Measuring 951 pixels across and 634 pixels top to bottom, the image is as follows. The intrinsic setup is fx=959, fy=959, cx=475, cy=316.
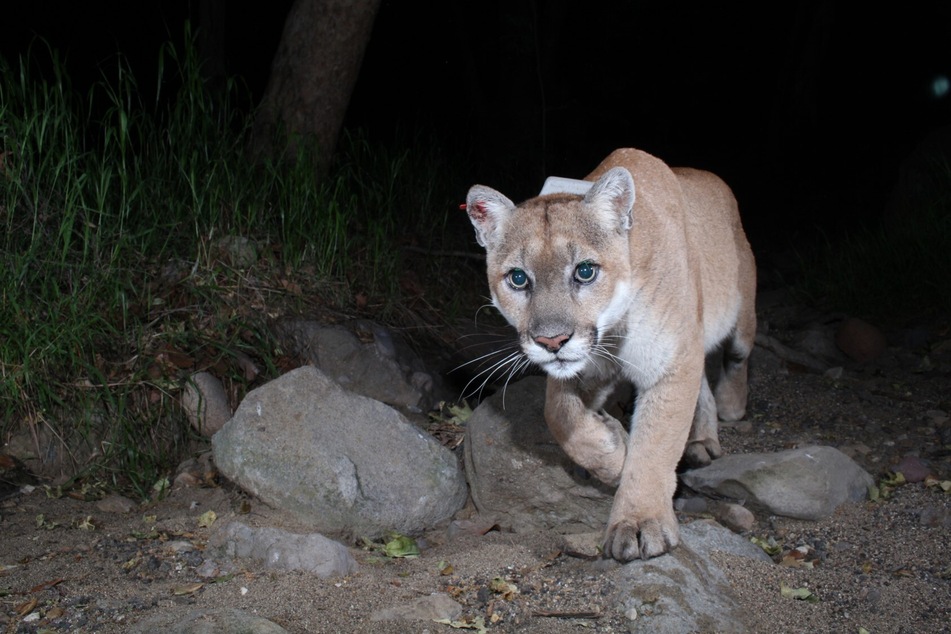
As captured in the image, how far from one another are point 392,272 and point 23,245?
212 cm

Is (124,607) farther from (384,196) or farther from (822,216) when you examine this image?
(822,216)

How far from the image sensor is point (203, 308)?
518 cm

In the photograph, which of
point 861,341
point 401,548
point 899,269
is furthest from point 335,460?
point 899,269

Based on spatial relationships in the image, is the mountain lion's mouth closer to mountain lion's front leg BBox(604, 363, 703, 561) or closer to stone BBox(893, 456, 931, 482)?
mountain lion's front leg BBox(604, 363, 703, 561)

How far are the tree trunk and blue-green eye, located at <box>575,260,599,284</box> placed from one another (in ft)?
10.0

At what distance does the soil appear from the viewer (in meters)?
3.28

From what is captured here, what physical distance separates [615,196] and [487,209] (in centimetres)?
54

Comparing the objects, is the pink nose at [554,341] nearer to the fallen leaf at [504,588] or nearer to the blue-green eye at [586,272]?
the blue-green eye at [586,272]

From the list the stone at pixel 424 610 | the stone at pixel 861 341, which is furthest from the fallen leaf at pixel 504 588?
the stone at pixel 861 341

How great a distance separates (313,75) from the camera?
243 inches

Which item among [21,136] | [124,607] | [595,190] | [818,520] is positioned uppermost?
[595,190]

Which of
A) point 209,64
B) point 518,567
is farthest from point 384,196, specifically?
point 518,567

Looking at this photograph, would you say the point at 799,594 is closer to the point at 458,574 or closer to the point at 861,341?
the point at 458,574

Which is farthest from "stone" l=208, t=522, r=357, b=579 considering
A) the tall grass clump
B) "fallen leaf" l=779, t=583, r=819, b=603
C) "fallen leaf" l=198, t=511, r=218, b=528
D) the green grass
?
the tall grass clump
